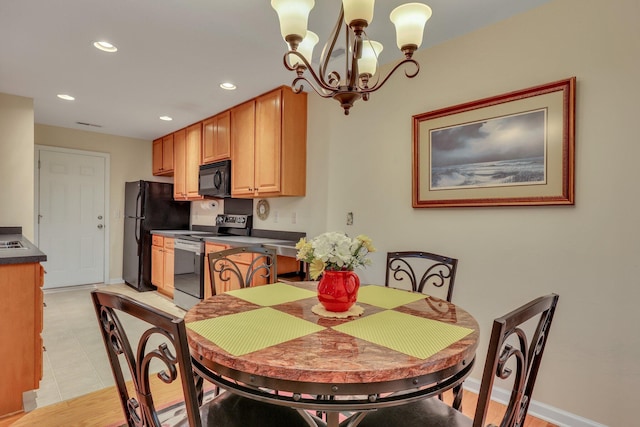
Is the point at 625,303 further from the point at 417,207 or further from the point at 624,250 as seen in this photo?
the point at 417,207

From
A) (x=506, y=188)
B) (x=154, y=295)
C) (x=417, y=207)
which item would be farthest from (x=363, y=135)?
(x=154, y=295)

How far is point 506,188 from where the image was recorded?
6.66ft

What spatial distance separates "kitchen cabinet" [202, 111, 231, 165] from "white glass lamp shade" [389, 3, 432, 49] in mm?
2741

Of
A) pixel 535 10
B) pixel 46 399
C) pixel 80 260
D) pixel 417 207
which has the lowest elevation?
pixel 46 399

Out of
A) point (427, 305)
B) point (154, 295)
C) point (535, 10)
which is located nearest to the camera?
point (427, 305)

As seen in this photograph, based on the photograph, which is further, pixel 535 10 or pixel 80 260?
pixel 80 260

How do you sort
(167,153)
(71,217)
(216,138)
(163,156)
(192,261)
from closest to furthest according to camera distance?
(192,261) → (216,138) → (71,217) → (167,153) → (163,156)

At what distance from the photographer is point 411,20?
141 cm

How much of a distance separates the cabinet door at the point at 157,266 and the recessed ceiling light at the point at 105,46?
2.63 metres

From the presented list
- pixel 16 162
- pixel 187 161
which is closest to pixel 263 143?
Answer: pixel 187 161

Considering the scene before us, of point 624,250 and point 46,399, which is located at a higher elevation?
point 624,250

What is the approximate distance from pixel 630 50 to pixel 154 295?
5.01m

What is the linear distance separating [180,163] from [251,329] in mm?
4148

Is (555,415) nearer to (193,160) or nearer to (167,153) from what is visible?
(193,160)
